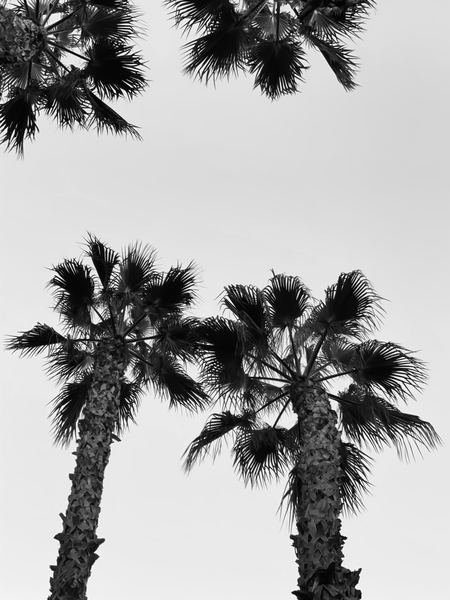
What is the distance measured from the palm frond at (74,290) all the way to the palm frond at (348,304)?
386 centimetres

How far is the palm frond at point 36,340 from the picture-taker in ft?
30.8

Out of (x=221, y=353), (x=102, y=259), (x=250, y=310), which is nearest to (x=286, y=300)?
(x=250, y=310)

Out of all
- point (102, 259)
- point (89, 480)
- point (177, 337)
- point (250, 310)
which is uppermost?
point (102, 259)

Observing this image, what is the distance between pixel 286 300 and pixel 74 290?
3543 millimetres

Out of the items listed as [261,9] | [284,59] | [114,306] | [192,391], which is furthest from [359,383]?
[261,9]

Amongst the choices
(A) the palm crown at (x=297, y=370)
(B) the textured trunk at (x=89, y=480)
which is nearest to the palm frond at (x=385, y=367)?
(A) the palm crown at (x=297, y=370)

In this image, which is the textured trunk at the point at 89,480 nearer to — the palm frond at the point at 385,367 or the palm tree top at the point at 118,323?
the palm tree top at the point at 118,323

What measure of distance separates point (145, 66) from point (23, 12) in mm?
1941

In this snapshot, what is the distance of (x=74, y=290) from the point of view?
31.2ft

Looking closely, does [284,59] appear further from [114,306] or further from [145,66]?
[114,306]

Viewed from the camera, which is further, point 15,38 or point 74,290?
point 74,290

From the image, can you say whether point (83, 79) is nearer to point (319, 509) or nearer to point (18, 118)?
point (18, 118)

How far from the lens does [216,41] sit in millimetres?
8812

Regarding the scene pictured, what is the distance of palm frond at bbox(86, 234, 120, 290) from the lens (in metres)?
9.57
